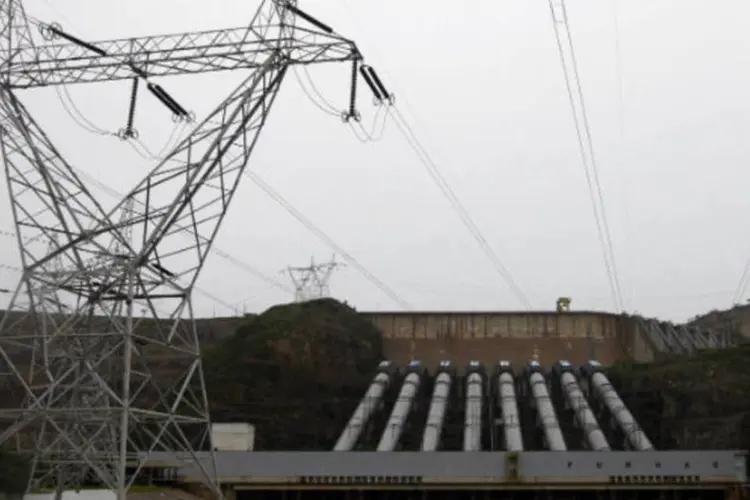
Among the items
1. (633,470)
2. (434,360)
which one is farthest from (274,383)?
(633,470)

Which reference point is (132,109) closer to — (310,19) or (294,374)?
(310,19)

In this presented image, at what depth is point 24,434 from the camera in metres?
48.9

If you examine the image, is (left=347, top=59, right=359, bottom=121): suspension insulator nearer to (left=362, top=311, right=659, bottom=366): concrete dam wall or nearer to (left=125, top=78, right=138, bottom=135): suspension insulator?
(left=125, top=78, right=138, bottom=135): suspension insulator

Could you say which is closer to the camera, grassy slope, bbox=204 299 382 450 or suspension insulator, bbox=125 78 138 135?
suspension insulator, bbox=125 78 138 135

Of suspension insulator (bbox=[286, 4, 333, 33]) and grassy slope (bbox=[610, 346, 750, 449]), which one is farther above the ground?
suspension insulator (bbox=[286, 4, 333, 33])

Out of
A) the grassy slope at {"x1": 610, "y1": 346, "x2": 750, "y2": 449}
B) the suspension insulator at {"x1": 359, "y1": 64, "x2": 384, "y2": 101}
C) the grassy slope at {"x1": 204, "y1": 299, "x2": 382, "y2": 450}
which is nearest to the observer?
the suspension insulator at {"x1": 359, "y1": 64, "x2": 384, "y2": 101}

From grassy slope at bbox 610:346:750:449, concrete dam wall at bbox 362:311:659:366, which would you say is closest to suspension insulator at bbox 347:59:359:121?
grassy slope at bbox 610:346:750:449

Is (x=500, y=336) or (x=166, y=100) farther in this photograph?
(x=500, y=336)

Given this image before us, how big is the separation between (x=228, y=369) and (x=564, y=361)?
20915 millimetres

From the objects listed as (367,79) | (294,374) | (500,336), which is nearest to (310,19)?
(367,79)

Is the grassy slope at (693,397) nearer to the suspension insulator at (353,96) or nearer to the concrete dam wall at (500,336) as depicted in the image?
the concrete dam wall at (500,336)

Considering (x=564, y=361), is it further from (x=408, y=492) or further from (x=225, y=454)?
(x=225, y=454)

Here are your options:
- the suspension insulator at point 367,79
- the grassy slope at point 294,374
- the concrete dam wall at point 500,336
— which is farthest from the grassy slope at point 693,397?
the suspension insulator at point 367,79

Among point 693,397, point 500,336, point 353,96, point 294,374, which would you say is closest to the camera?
point 353,96
